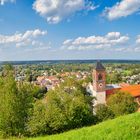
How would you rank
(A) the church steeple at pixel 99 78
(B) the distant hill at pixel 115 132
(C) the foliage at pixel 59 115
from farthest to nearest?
(A) the church steeple at pixel 99 78 < (C) the foliage at pixel 59 115 < (B) the distant hill at pixel 115 132

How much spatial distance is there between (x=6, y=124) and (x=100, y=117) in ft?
69.1

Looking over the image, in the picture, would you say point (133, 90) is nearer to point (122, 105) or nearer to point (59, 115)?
point (122, 105)

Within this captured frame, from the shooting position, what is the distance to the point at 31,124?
35312 millimetres

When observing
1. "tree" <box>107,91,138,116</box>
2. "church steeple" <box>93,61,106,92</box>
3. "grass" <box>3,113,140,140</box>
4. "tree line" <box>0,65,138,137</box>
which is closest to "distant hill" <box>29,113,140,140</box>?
"grass" <box>3,113,140,140</box>

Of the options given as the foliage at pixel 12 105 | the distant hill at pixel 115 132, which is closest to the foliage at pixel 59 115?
the foliage at pixel 12 105

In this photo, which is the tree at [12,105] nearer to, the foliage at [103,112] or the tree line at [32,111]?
the tree line at [32,111]

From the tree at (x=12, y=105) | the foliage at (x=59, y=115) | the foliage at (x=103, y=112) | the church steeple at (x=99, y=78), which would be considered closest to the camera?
the tree at (x=12, y=105)

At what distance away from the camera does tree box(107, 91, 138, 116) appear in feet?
174

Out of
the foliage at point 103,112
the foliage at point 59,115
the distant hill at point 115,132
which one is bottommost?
the foliage at point 103,112

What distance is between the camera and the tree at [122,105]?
53062 millimetres

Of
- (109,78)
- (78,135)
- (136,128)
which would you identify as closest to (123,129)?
(136,128)

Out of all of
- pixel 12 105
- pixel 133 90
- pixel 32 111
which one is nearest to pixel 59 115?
pixel 32 111

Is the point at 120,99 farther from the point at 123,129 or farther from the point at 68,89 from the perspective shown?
the point at 123,129

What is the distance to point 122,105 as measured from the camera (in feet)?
176
